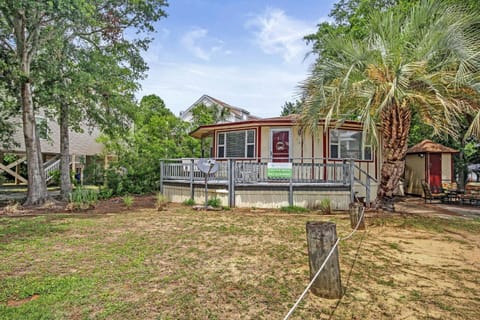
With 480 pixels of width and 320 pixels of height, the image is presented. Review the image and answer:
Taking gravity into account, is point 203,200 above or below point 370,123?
below

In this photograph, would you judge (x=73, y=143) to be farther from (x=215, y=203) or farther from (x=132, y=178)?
(x=215, y=203)

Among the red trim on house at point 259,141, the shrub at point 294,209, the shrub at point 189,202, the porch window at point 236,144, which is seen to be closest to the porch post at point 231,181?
the shrub at point 189,202

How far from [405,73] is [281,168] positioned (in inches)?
161

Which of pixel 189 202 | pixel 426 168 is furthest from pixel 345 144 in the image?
pixel 189 202

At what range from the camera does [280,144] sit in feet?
36.3

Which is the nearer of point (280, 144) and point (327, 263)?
point (327, 263)

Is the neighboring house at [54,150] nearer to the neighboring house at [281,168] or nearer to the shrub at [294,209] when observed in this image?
the neighboring house at [281,168]

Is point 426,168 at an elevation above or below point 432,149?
below

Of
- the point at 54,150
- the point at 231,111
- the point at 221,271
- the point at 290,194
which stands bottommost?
the point at 221,271

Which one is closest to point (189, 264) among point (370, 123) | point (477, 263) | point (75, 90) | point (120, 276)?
point (120, 276)

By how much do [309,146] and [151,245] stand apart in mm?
7803

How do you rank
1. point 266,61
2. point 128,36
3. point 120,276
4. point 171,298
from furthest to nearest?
1. point 266,61
2. point 128,36
3. point 120,276
4. point 171,298

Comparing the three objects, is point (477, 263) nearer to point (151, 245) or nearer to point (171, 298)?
point (171, 298)

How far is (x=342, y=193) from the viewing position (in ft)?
29.2
